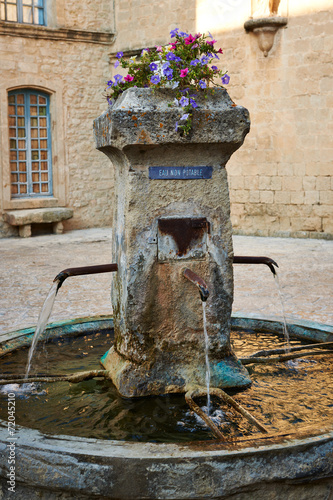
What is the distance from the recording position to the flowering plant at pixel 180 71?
9.57ft

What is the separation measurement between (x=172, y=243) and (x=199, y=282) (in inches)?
13.0

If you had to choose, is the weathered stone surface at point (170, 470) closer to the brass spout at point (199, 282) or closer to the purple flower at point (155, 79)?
the brass spout at point (199, 282)

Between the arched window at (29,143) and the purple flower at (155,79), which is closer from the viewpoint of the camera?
the purple flower at (155,79)

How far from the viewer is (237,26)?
11.2 metres

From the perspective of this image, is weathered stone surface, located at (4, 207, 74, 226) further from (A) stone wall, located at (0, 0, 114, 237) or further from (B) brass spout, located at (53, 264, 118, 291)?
(B) brass spout, located at (53, 264, 118, 291)

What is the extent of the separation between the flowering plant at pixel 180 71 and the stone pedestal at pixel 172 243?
55 mm

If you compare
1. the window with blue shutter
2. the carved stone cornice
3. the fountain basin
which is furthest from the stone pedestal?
the window with blue shutter

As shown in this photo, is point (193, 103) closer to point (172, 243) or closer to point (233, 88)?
point (172, 243)

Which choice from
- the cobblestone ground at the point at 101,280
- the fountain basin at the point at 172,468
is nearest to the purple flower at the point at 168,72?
the fountain basin at the point at 172,468

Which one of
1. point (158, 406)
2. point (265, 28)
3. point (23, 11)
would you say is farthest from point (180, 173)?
point (23, 11)

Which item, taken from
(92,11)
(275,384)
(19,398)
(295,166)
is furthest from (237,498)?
(92,11)

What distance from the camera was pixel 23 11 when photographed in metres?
11.9

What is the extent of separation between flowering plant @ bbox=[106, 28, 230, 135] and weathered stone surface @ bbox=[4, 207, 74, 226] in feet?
28.0

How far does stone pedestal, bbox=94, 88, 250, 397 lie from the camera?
298cm
